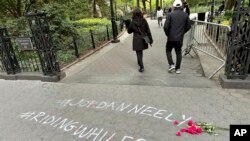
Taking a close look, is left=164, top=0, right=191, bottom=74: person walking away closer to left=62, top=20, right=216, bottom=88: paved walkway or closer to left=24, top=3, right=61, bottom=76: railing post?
left=62, top=20, right=216, bottom=88: paved walkway

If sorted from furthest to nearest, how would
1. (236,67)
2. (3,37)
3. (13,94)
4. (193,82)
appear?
(3,37), (13,94), (193,82), (236,67)

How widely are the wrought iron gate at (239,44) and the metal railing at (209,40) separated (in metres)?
1.37

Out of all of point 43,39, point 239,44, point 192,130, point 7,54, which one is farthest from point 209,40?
point 7,54

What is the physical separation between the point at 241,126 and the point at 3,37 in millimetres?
6236

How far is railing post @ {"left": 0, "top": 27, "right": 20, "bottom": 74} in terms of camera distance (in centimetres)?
593

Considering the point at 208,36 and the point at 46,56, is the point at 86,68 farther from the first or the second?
the point at 208,36

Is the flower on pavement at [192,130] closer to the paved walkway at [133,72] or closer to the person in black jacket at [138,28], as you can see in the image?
the paved walkway at [133,72]

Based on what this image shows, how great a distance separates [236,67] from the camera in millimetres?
4465

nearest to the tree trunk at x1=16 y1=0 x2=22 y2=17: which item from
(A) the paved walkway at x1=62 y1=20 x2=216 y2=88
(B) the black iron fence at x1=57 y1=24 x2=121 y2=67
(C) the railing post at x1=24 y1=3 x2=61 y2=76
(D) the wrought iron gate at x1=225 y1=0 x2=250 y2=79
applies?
(B) the black iron fence at x1=57 y1=24 x2=121 y2=67

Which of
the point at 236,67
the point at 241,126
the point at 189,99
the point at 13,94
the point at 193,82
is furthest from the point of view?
the point at 13,94

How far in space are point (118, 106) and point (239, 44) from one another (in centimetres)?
279

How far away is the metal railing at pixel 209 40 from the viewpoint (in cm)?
604

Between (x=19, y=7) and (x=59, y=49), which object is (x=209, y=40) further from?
(x=19, y=7)

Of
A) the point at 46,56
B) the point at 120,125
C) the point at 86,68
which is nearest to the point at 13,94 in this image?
the point at 46,56
